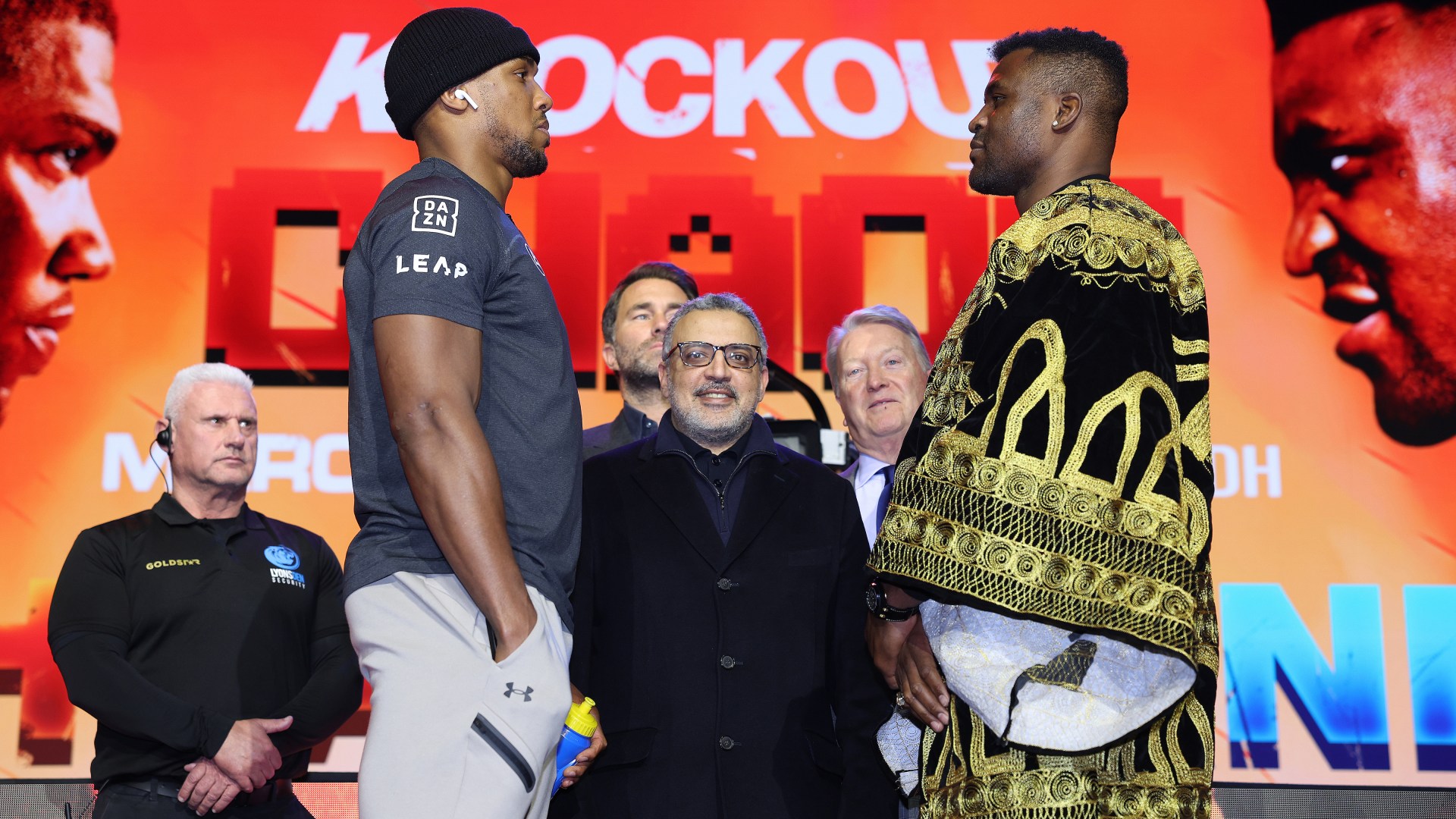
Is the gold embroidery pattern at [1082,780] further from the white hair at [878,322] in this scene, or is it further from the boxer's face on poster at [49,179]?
the boxer's face on poster at [49,179]

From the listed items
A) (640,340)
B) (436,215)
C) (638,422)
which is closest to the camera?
(436,215)

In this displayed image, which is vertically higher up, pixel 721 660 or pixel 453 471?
pixel 453 471

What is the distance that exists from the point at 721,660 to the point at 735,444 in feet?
1.70

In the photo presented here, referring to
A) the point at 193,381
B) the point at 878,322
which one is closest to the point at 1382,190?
the point at 878,322

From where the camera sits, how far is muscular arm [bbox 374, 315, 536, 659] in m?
1.67

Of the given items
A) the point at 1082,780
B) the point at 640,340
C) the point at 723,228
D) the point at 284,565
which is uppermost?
the point at 723,228

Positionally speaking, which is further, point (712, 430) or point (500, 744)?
point (712, 430)

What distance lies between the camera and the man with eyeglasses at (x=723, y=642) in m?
2.54

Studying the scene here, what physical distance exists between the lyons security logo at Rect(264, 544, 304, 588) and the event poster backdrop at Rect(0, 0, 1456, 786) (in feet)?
3.91

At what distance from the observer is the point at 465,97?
1983 millimetres

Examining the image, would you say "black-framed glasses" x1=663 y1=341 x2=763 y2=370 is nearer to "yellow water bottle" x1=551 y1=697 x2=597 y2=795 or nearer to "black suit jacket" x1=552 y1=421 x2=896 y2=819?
"black suit jacket" x1=552 y1=421 x2=896 y2=819

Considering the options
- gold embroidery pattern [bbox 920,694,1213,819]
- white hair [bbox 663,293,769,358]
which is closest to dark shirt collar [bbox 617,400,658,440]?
white hair [bbox 663,293,769,358]

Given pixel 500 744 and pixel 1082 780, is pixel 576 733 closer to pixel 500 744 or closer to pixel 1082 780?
pixel 500 744

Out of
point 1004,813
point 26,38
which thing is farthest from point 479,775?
point 26,38
